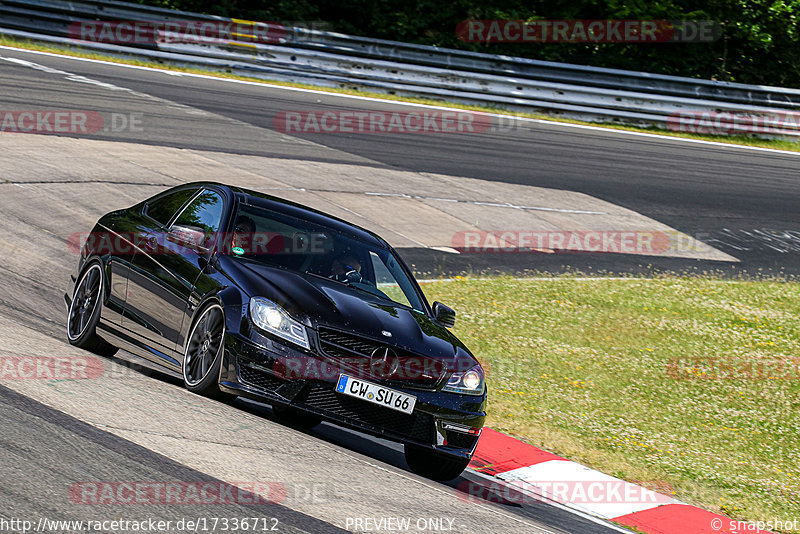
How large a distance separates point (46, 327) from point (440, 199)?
9877 mm

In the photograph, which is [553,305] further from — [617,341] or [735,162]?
[735,162]

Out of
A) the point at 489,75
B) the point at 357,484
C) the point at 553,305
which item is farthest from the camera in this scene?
the point at 489,75

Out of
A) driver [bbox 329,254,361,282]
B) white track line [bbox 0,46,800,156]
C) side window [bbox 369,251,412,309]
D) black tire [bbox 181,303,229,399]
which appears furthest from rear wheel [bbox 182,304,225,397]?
white track line [bbox 0,46,800,156]

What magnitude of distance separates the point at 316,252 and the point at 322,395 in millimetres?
1579

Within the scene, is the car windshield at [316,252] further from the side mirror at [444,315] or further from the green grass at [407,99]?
the green grass at [407,99]

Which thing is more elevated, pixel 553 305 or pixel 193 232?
pixel 193 232

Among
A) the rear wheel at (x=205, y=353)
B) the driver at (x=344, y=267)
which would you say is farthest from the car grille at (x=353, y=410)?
the driver at (x=344, y=267)

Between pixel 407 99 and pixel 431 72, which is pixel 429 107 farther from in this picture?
pixel 431 72

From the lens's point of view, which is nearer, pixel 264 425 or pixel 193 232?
pixel 264 425

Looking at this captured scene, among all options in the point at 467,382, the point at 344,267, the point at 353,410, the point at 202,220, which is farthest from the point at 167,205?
the point at 467,382

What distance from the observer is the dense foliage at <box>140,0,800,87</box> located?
29797mm

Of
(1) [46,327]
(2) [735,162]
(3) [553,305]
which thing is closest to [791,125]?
(2) [735,162]

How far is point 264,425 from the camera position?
259 inches

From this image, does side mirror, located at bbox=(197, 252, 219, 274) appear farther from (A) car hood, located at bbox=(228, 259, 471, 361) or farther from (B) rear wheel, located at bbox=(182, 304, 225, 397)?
(B) rear wheel, located at bbox=(182, 304, 225, 397)
